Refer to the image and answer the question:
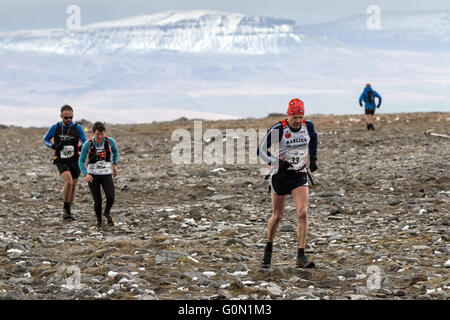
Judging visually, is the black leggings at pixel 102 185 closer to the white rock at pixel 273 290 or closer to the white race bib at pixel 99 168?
the white race bib at pixel 99 168

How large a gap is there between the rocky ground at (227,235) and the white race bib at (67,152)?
1.38 metres

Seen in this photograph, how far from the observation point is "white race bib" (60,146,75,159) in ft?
46.9

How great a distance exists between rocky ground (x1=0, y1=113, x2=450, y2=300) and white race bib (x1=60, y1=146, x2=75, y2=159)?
1.38 m

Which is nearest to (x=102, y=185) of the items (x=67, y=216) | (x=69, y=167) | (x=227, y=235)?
(x=69, y=167)

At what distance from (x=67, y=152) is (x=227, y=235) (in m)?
3.71

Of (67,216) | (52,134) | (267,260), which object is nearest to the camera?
(267,260)

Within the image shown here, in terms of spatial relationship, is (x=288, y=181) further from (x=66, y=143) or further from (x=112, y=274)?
(x=66, y=143)

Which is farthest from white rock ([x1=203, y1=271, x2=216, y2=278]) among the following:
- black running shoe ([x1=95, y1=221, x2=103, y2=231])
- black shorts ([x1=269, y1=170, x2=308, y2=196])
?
black running shoe ([x1=95, y1=221, x2=103, y2=231])

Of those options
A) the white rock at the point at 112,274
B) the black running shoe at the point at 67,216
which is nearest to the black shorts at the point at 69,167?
the black running shoe at the point at 67,216

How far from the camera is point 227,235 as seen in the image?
13.1 metres

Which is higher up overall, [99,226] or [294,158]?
[294,158]

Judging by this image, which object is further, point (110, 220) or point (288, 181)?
point (110, 220)
